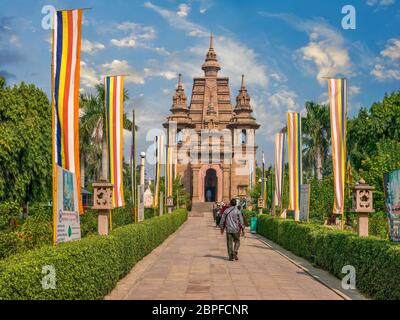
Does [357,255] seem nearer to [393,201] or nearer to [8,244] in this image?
[393,201]

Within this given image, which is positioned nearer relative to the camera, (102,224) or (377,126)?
(102,224)

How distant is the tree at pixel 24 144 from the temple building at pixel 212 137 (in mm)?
46320

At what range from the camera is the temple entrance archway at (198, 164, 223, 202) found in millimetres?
86688

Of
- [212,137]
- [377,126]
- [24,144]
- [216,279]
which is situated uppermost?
[212,137]

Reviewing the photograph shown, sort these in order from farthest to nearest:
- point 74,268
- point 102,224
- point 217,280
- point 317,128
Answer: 1. point 317,128
2. point 102,224
3. point 217,280
4. point 74,268

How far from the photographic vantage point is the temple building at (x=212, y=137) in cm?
8750

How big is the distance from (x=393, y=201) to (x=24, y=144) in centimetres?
2929

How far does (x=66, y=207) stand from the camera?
10375 millimetres

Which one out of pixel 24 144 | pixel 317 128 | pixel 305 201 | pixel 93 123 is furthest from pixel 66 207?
pixel 317 128

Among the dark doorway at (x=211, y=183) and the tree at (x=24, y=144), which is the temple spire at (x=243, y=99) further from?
the tree at (x=24, y=144)

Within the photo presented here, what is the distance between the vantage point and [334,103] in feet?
55.8

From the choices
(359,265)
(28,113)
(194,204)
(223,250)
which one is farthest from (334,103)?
(194,204)

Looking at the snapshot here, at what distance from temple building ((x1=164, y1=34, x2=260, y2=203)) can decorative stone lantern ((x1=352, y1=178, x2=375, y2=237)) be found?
226 ft
